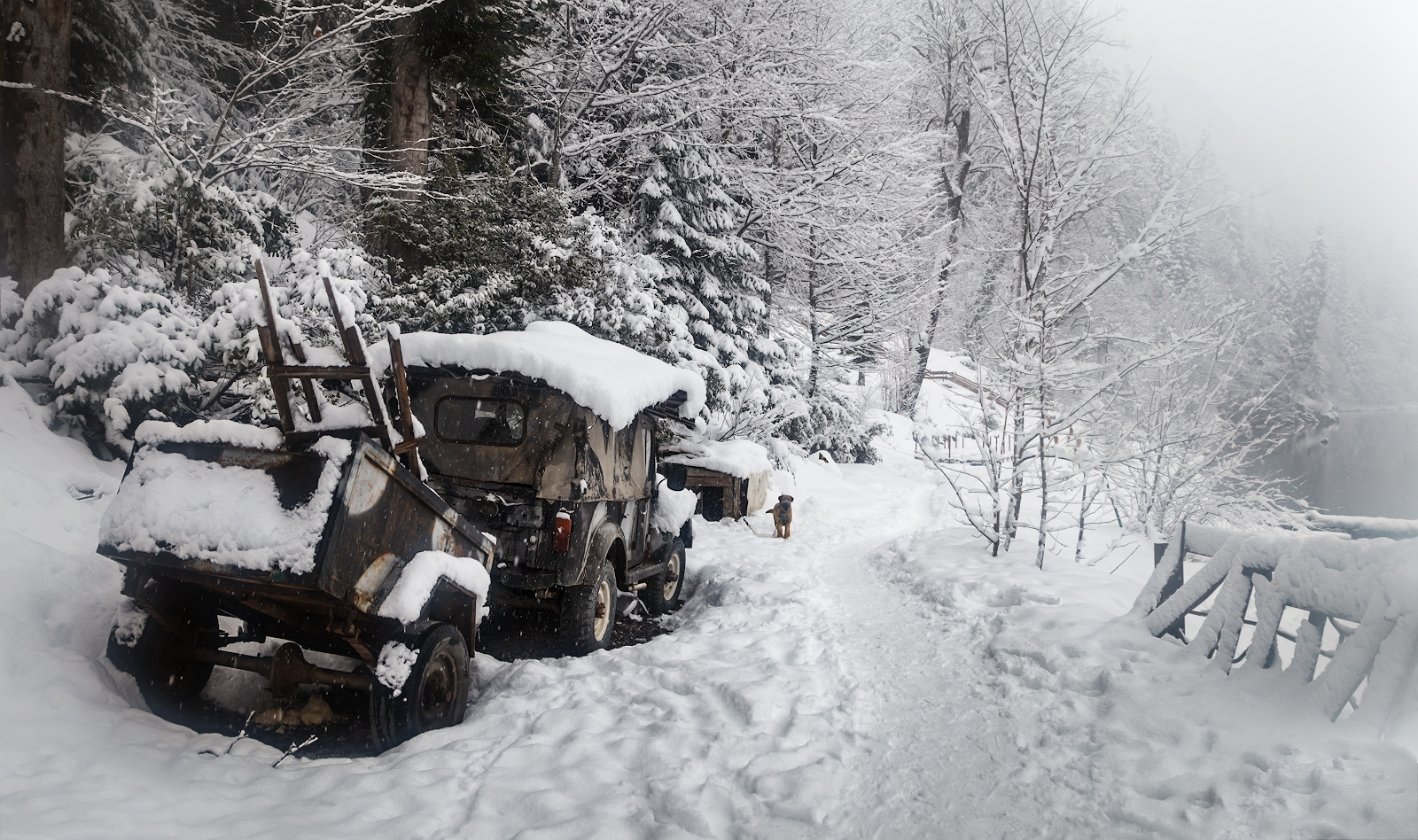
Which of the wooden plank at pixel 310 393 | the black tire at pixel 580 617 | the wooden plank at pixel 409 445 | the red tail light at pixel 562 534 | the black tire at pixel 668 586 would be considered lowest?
the black tire at pixel 668 586

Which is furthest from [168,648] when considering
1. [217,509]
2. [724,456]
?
[724,456]

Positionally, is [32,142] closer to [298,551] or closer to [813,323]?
[298,551]

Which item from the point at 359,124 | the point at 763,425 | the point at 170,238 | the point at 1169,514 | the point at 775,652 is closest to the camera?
the point at 775,652

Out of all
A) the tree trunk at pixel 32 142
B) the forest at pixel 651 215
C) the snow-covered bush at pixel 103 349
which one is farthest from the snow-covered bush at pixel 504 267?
the tree trunk at pixel 32 142

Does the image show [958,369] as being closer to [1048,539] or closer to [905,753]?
[1048,539]

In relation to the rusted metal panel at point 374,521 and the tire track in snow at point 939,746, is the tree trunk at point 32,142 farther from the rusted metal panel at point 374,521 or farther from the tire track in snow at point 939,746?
the tire track in snow at point 939,746

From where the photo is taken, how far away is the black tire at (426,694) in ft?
11.5

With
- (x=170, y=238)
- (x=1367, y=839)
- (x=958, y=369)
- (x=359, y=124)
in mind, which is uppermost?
(x=359, y=124)

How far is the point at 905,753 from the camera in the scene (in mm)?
3943

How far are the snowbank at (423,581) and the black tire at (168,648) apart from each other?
44.6 inches

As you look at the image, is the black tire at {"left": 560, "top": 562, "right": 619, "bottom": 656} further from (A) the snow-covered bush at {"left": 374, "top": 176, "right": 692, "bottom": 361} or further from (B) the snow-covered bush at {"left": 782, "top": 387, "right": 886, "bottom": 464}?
(B) the snow-covered bush at {"left": 782, "top": 387, "right": 886, "bottom": 464}

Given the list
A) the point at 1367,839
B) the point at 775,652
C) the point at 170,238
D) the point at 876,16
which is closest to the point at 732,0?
the point at 876,16

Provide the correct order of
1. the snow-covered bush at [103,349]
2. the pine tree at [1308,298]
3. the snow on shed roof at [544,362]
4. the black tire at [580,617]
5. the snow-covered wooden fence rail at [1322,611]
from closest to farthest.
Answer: the snow-covered wooden fence rail at [1322,611] < the snow on shed roof at [544,362] < the black tire at [580,617] < the snow-covered bush at [103,349] < the pine tree at [1308,298]

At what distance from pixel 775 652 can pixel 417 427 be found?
Result: 3.19 meters
